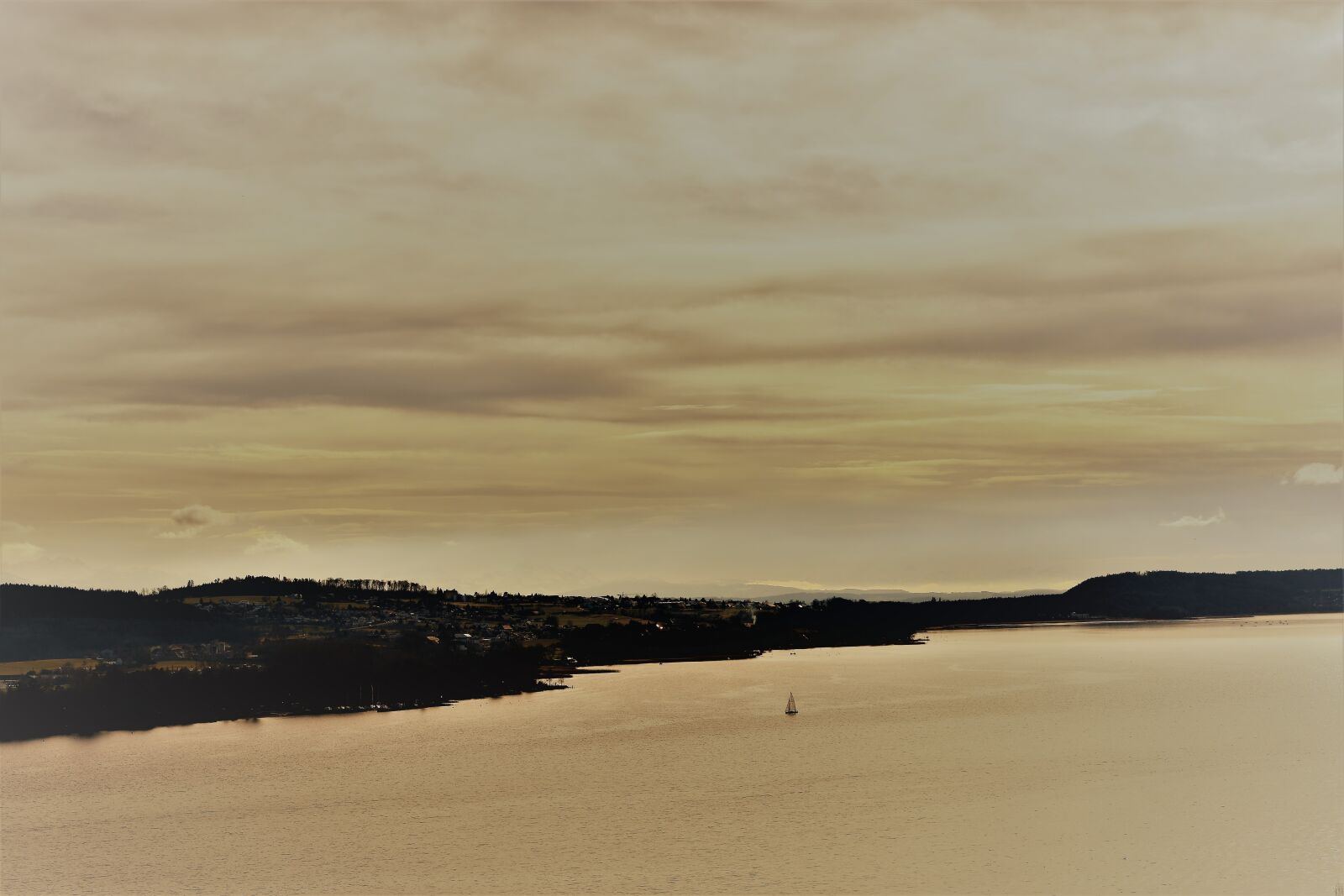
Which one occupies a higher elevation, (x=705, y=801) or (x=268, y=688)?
(x=268, y=688)

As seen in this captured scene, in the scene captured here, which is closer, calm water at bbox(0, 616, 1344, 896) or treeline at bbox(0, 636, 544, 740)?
calm water at bbox(0, 616, 1344, 896)

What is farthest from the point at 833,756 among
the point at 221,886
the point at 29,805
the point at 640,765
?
the point at 29,805

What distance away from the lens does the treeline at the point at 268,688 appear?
5192 inches

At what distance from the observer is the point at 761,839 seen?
2817 inches

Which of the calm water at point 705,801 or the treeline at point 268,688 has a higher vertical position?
the treeline at point 268,688

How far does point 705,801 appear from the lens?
82.9 meters

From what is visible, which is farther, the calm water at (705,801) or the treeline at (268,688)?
the treeline at (268,688)

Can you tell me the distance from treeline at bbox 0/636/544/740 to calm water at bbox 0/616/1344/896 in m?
8.04

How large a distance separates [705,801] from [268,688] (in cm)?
8326

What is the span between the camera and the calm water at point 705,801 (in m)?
64.8

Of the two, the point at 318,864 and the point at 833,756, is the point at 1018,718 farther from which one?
the point at 318,864

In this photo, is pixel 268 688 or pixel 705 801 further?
pixel 268 688

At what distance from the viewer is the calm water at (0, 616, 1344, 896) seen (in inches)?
2552

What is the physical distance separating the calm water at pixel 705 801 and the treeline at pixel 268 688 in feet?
26.4
